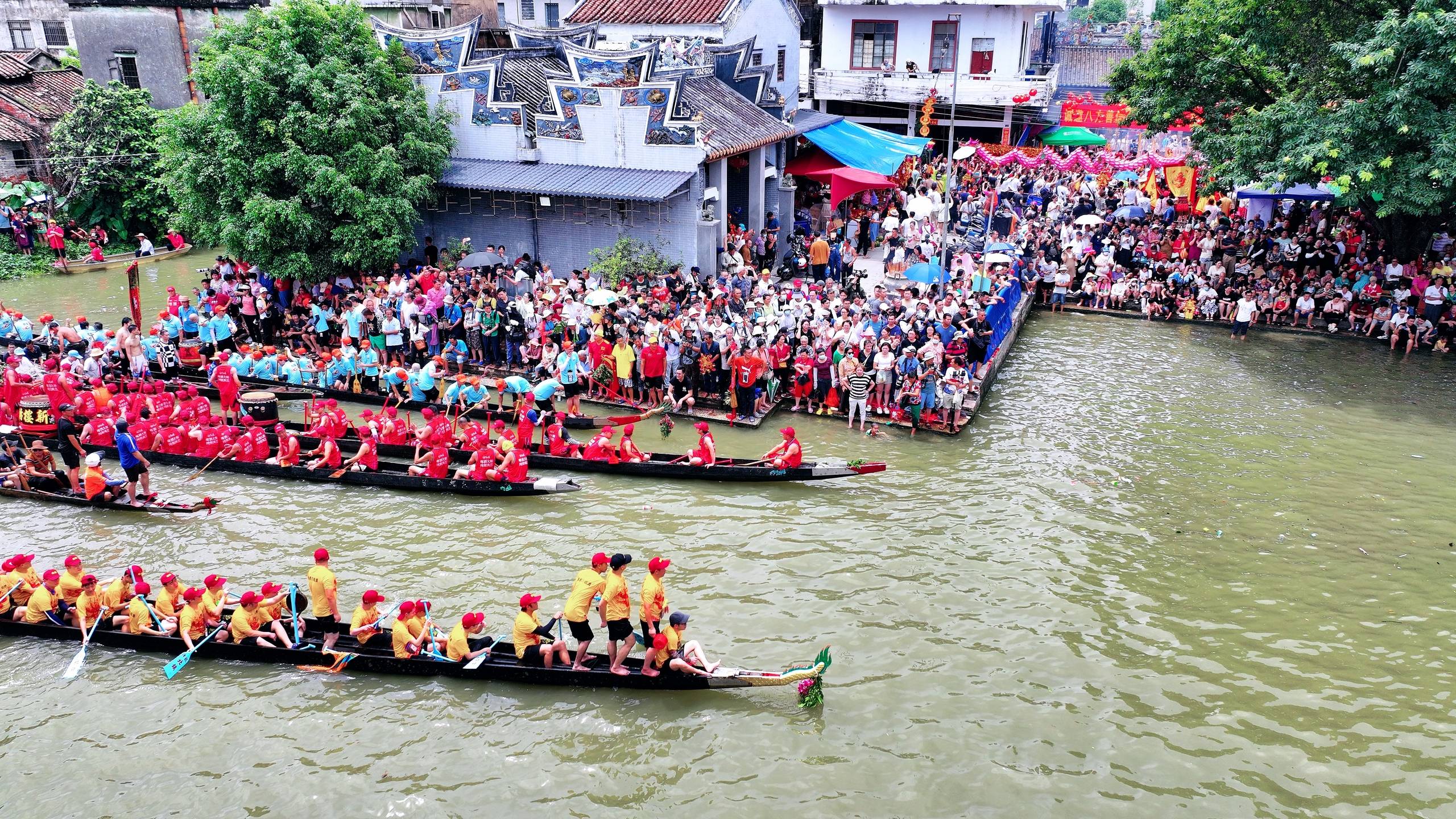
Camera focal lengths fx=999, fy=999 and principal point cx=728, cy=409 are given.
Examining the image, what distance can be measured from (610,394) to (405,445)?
162 inches

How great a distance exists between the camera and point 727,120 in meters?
24.5

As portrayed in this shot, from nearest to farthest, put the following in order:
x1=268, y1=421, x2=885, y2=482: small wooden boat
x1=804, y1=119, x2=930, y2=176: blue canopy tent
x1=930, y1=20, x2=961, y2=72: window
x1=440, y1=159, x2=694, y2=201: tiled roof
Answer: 1. x1=268, y1=421, x2=885, y2=482: small wooden boat
2. x1=440, y1=159, x2=694, y2=201: tiled roof
3. x1=804, y1=119, x2=930, y2=176: blue canopy tent
4. x1=930, y1=20, x2=961, y2=72: window

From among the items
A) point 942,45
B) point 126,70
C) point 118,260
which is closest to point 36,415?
point 118,260

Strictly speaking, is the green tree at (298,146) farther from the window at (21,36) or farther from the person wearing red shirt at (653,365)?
the window at (21,36)

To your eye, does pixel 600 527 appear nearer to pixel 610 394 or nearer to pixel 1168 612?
pixel 610 394

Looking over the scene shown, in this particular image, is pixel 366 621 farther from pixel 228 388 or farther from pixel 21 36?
pixel 21 36

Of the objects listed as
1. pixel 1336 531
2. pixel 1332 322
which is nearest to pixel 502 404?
pixel 1336 531

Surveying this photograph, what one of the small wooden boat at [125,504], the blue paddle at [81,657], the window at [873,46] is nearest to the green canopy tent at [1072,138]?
the window at [873,46]

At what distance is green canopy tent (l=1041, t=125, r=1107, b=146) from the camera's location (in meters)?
35.6

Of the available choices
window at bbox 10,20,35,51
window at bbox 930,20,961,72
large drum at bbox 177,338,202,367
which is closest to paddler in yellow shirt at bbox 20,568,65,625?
large drum at bbox 177,338,202,367

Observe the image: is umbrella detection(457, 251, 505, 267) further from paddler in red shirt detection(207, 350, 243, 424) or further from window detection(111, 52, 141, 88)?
window detection(111, 52, 141, 88)

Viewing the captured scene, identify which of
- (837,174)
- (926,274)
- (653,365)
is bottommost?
(653,365)

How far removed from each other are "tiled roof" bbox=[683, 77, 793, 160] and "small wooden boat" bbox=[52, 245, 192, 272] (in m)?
17.5

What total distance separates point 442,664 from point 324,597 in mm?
1609
